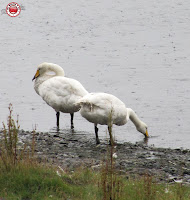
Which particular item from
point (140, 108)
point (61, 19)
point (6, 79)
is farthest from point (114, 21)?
point (140, 108)

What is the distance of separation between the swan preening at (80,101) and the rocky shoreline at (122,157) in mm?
637

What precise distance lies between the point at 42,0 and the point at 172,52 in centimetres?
1425

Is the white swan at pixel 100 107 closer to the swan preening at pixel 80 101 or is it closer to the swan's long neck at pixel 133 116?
the swan preening at pixel 80 101

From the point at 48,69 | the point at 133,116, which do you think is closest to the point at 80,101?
the point at 133,116

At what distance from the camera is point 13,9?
34.2 metres

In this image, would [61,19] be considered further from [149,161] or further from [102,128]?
[149,161]

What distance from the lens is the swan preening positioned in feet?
33.8

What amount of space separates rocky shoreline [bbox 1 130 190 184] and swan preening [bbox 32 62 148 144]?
64 centimetres

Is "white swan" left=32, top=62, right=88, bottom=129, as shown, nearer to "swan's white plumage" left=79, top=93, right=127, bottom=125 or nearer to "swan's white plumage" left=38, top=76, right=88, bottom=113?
"swan's white plumage" left=38, top=76, right=88, bottom=113

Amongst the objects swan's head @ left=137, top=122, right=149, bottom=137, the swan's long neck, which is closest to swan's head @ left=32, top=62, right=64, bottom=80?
the swan's long neck

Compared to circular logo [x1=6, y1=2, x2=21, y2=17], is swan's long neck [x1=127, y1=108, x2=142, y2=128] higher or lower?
lower

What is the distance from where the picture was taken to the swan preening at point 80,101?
10.3 m

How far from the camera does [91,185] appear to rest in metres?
6.95

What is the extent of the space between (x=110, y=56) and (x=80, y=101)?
12.3 m
